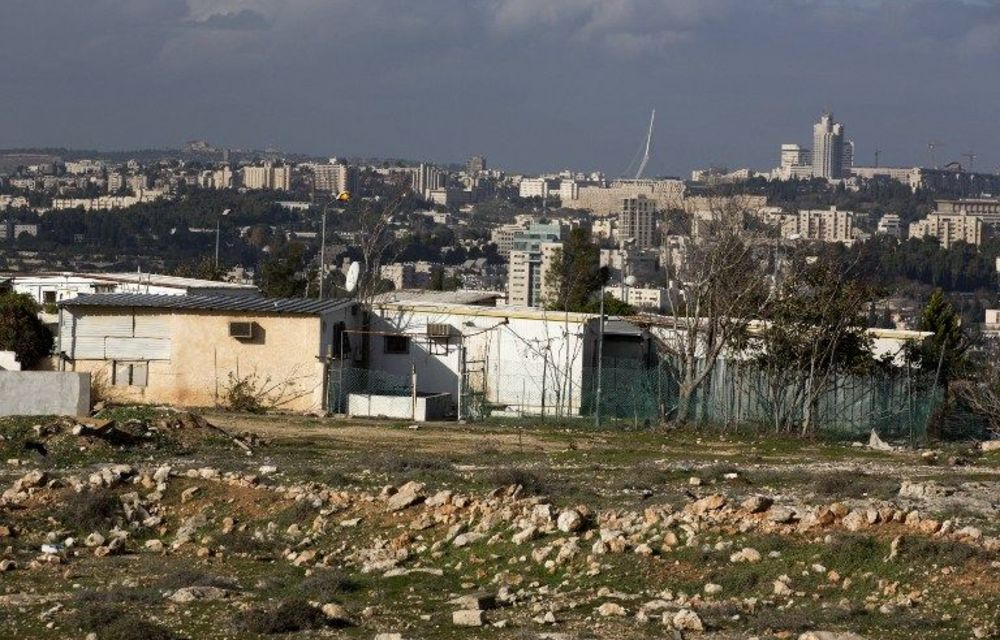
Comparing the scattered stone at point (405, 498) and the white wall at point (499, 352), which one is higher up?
the white wall at point (499, 352)

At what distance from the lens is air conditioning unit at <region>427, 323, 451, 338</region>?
132ft

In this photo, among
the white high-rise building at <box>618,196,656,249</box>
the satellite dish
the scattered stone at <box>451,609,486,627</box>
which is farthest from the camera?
A: the white high-rise building at <box>618,196,656,249</box>

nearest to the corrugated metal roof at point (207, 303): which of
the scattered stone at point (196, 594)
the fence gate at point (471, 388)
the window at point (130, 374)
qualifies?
the window at point (130, 374)

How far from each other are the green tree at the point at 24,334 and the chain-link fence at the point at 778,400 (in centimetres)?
1300

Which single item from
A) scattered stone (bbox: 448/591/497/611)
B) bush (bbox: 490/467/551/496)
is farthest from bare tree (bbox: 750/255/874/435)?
scattered stone (bbox: 448/591/497/611)

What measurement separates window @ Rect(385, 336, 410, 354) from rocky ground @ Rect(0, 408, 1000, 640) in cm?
1622

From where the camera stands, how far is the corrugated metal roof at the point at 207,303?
37188mm

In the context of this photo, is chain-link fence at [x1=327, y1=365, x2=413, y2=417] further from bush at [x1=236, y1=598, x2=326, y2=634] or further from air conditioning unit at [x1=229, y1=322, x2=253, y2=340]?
bush at [x1=236, y1=598, x2=326, y2=634]

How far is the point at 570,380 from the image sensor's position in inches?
1521

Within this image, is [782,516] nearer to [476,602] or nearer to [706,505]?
[706,505]

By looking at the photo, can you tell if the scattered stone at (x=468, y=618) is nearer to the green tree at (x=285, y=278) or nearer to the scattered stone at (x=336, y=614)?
the scattered stone at (x=336, y=614)

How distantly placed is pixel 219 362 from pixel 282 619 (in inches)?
912

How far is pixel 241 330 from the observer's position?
37125mm

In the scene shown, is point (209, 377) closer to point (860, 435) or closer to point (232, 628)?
point (860, 435)
